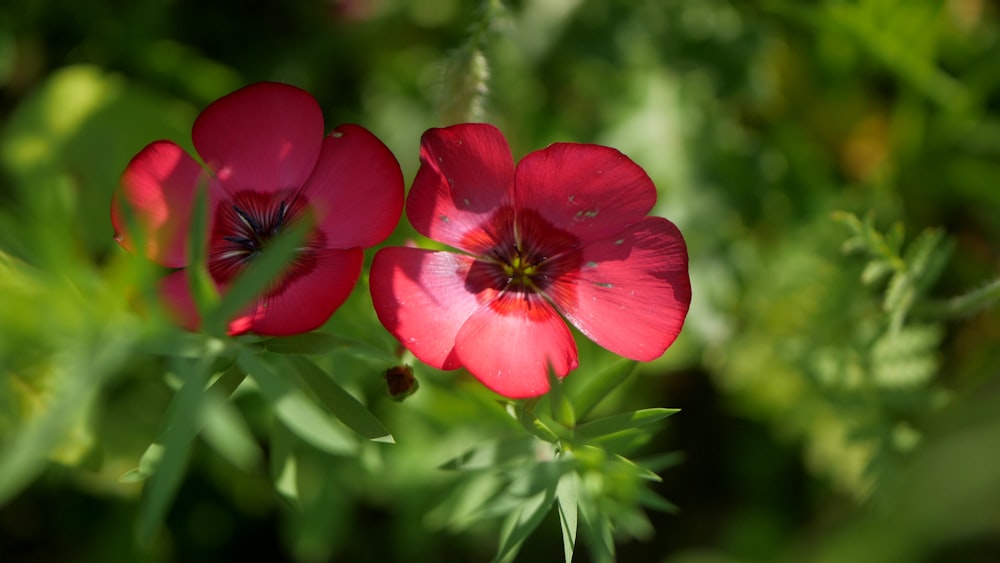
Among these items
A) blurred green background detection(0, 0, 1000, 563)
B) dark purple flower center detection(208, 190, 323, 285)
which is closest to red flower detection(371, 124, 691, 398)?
dark purple flower center detection(208, 190, 323, 285)

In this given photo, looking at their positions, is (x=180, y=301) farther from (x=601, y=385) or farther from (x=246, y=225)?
(x=601, y=385)

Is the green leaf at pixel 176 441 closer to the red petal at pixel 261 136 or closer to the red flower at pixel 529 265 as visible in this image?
the red flower at pixel 529 265

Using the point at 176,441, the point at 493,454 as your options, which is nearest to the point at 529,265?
the point at 493,454

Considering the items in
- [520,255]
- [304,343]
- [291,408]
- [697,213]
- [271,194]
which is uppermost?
[697,213]

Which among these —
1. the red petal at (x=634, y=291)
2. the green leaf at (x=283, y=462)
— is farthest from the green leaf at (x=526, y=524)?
the green leaf at (x=283, y=462)

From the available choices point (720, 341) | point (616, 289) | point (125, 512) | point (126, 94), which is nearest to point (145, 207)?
point (616, 289)

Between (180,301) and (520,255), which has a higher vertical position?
(520,255)

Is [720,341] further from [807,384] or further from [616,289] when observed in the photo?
[616,289]
